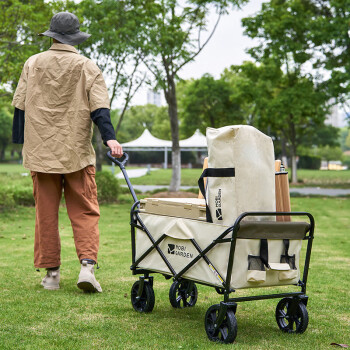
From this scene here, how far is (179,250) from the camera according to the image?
12.6 feet

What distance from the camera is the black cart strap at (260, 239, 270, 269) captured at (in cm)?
352

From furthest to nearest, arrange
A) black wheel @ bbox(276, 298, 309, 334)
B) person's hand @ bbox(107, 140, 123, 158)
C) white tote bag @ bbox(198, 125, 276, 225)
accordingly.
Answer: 1. person's hand @ bbox(107, 140, 123, 158)
2. black wheel @ bbox(276, 298, 309, 334)
3. white tote bag @ bbox(198, 125, 276, 225)

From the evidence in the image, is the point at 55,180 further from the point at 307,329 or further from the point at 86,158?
the point at 307,329

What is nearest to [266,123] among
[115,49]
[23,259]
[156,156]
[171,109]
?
[171,109]

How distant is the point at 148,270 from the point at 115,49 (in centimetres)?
1329

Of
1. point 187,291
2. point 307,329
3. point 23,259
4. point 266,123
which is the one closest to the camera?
point 307,329

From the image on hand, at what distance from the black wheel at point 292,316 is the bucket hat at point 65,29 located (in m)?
2.66

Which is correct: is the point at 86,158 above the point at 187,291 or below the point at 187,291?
above

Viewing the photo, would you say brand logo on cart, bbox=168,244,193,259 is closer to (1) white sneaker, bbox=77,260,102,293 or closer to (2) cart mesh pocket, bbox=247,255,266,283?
(2) cart mesh pocket, bbox=247,255,266,283

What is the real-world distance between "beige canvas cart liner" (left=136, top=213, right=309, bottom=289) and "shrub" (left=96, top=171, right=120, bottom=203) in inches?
503

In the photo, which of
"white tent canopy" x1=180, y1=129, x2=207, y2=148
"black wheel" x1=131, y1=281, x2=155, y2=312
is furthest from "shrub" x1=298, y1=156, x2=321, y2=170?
"black wheel" x1=131, y1=281, x2=155, y2=312

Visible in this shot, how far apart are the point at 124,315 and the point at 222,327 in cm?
87

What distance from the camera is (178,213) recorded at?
12.8 ft

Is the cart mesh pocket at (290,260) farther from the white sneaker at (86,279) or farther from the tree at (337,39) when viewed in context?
the tree at (337,39)
